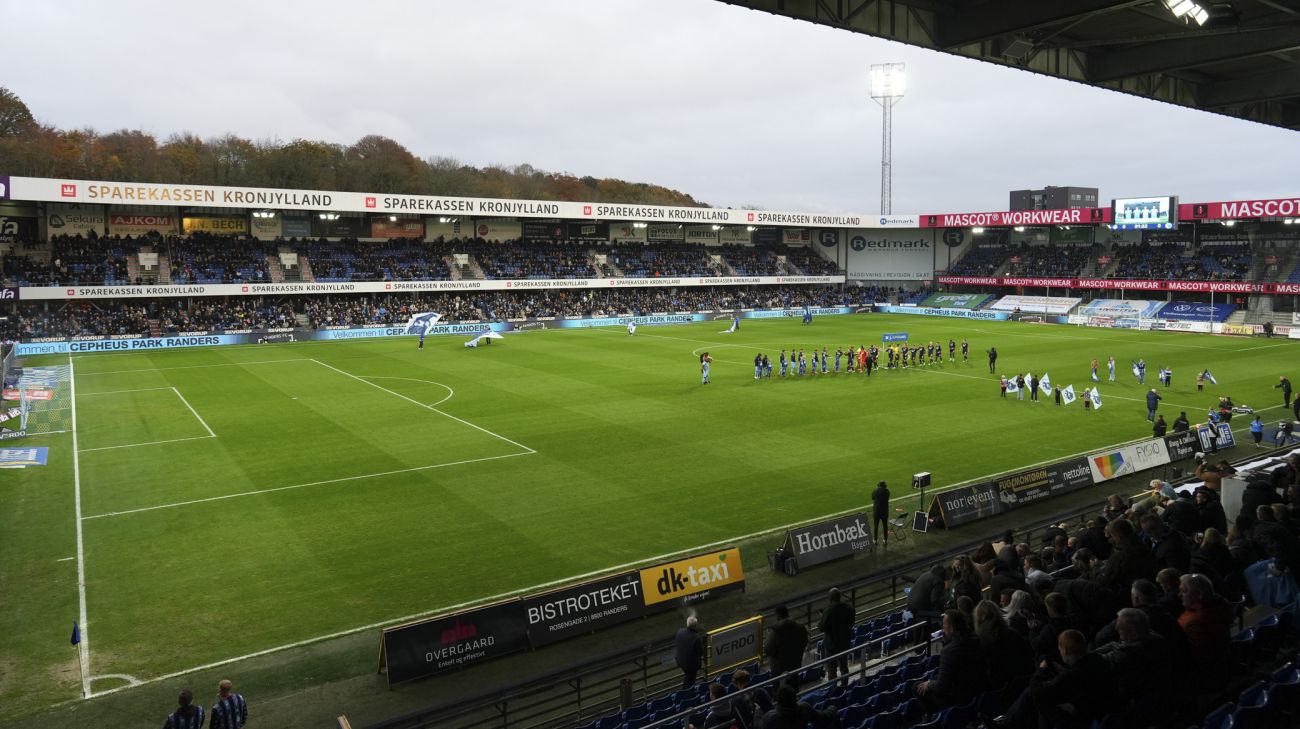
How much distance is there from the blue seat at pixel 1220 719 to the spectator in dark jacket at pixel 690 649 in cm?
555

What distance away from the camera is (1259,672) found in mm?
7414

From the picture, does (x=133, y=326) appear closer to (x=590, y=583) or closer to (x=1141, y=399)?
(x=590, y=583)

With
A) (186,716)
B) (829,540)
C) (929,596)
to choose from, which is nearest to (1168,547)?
(929,596)

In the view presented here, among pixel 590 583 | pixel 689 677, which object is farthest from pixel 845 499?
pixel 689 677

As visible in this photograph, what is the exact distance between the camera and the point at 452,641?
1241 centimetres

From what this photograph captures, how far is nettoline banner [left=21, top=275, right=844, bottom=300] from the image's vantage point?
5428 cm

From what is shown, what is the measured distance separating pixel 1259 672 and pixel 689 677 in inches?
230

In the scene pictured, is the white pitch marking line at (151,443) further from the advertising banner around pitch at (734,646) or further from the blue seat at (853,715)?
the blue seat at (853,715)

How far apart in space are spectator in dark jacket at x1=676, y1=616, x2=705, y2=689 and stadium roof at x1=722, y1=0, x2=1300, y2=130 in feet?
26.0

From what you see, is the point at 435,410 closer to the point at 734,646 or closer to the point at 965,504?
the point at 965,504

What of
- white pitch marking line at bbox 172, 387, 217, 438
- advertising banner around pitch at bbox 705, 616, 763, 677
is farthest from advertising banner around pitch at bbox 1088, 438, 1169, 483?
white pitch marking line at bbox 172, 387, 217, 438

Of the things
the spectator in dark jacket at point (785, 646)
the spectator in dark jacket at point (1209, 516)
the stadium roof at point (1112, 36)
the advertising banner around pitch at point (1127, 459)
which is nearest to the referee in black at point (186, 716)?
the spectator in dark jacket at point (785, 646)

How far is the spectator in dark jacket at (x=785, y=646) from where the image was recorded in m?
9.41

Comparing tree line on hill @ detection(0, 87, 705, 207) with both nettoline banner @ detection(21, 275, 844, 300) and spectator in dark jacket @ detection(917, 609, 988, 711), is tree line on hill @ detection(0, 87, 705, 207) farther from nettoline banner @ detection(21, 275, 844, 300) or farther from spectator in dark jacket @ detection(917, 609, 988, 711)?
spectator in dark jacket @ detection(917, 609, 988, 711)
